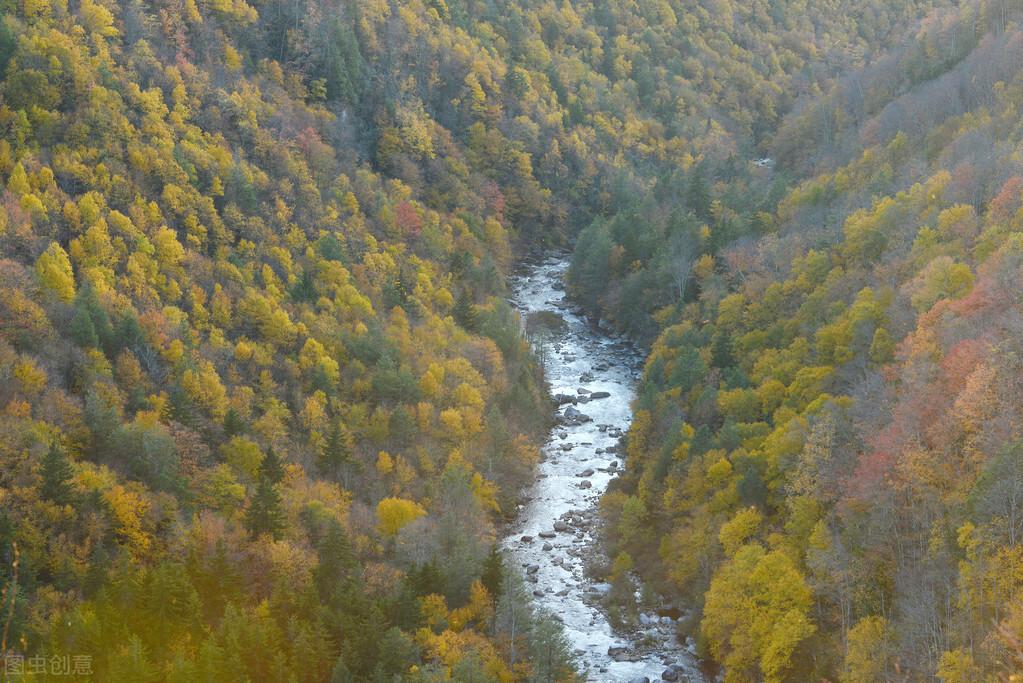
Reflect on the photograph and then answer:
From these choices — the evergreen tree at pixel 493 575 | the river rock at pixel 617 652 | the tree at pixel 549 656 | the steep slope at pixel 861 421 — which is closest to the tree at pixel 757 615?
the steep slope at pixel 861 421

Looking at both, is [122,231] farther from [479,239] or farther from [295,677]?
[479,239]

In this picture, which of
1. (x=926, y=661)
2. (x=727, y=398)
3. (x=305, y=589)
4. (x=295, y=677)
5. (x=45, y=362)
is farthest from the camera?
(x=727, y=398)

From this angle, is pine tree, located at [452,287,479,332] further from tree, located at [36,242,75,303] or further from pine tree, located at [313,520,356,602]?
pine tree, located at [313,520,356,602]

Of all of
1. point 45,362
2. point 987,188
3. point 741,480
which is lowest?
point 741,480

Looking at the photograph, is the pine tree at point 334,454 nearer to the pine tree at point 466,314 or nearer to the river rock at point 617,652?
the river rock at point 617,652

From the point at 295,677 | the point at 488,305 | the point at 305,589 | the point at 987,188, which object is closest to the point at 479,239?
the point at 488,305

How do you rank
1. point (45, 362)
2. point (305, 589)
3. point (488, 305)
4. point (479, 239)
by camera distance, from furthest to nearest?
point (479, 239), point (488, 305), point (45, 362), point (305, 589)
